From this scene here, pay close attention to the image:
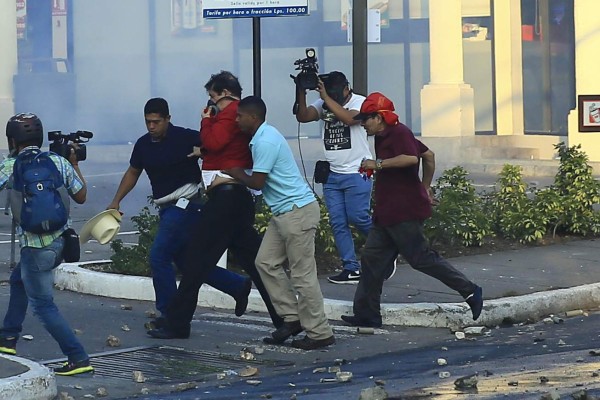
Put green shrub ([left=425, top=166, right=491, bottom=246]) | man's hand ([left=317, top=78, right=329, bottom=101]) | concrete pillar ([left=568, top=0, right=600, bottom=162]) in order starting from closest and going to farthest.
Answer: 1. man's hand ([left=317, top=78, right=329, bottom=101])
2. green shrub ([left=425, top=166, right=491, bottom=246])
3. concrete pillar ([left=568, top=0, right=600, bottom=162])

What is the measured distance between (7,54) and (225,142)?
12.2 m

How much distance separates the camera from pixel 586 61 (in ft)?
65.9

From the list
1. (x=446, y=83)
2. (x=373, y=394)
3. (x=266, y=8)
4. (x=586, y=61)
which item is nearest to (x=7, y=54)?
(x=446, y=83)

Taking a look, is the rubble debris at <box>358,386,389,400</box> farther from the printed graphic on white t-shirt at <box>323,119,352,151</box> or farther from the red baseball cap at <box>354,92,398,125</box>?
the printed graphic on white t-shirt at <box>323,119,352,151</box>

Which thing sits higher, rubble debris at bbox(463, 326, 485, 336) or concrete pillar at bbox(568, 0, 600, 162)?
concrete pillar at bbox(568, 0, 600, 162)

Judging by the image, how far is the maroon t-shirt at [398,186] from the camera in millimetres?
8125

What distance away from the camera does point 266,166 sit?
300 inches

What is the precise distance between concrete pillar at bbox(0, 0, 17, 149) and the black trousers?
1132cm

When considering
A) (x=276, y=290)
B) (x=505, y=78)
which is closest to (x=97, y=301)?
(x=276, y=290)

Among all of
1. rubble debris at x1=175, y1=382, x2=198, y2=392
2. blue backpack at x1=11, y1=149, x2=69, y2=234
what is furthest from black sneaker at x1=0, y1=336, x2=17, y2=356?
rubble debris at x1=175, y1=382, x2=198, y2=392

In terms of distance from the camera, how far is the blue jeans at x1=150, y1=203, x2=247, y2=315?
8211 mm

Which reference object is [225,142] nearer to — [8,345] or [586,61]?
[8,345]

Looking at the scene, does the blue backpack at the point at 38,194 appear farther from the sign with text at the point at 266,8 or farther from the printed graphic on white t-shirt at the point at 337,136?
the sign with text at the point at 266,8

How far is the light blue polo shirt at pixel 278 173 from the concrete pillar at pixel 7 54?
11678mm
